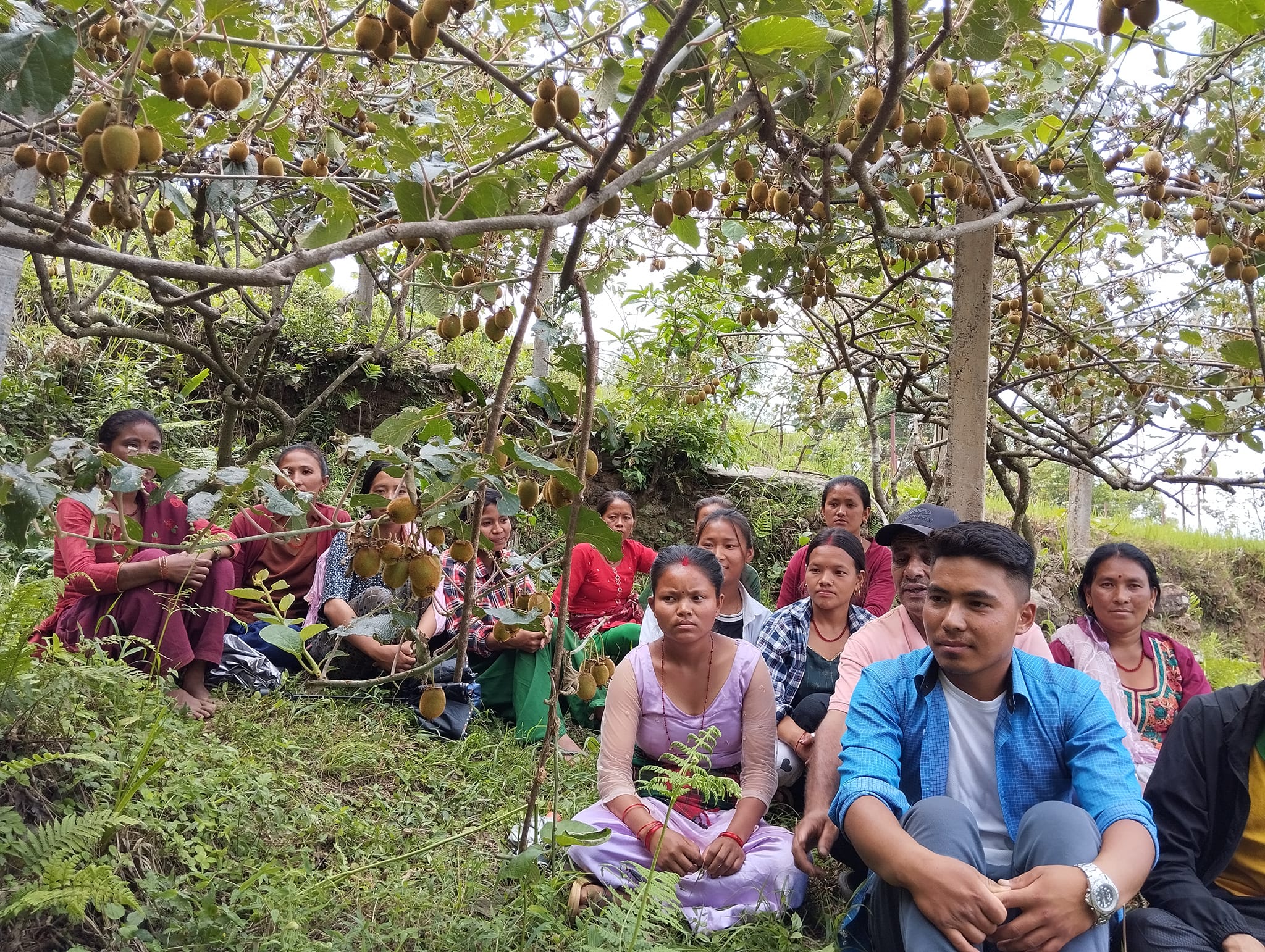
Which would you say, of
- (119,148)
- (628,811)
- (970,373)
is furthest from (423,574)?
(970,373)

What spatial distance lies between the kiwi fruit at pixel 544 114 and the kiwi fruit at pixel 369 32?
0.84ft

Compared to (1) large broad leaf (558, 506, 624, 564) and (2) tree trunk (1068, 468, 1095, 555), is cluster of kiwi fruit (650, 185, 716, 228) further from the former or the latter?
(2) tree trunk (1068, 468, 1095, 555)

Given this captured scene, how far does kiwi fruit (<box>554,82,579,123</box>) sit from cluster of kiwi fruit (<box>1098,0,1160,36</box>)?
85 cm

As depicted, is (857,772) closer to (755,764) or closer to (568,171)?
(755,764)

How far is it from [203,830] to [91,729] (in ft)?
1.34

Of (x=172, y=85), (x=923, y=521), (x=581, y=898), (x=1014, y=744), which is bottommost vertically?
(x=581, y=898)

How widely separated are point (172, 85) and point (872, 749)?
5.76 ft

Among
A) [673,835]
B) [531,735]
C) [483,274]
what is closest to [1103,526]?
[531,735]

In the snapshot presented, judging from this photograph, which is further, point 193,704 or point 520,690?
point 520,690

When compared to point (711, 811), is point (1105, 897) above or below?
above

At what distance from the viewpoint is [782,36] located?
1529mm

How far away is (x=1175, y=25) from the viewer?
2.35 m

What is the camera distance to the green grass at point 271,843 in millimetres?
1921

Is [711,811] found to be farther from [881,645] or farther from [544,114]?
[544,114]
